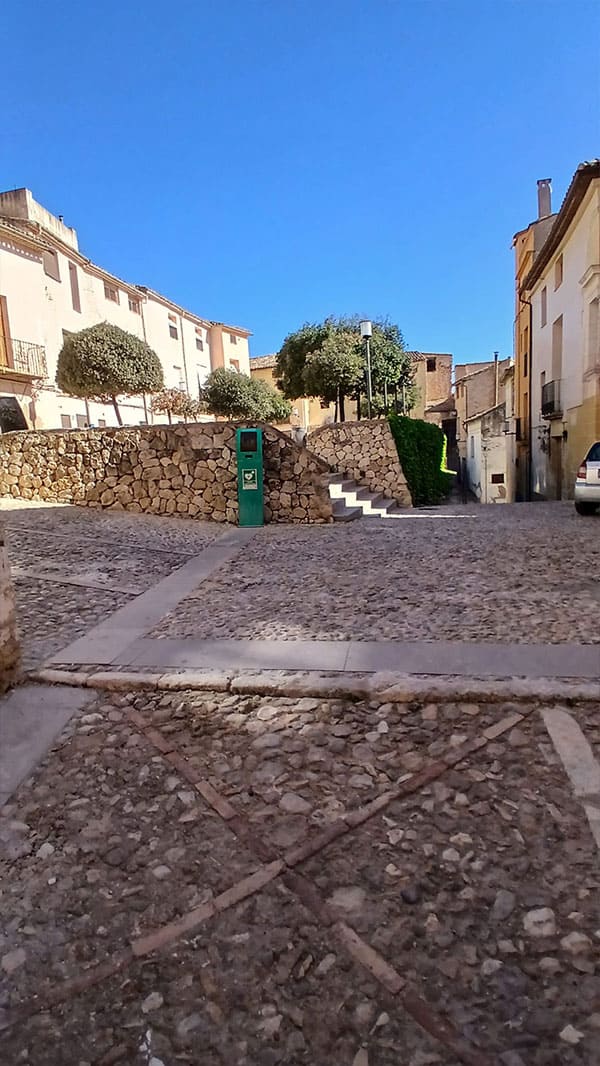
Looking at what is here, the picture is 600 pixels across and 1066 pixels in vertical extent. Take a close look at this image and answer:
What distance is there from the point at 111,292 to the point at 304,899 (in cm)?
2875

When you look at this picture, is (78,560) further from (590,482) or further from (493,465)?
(493,465)

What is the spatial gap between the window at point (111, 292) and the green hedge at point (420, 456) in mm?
16701

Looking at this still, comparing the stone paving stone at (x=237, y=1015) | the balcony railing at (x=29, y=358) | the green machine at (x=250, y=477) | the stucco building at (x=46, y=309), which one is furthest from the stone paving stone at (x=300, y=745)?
the balcony railing at (x=29, y=358)

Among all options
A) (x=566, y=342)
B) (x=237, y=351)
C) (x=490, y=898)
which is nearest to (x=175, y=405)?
(x=237, y=351)

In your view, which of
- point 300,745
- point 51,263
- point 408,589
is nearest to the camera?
point 300,745

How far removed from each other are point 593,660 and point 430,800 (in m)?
1.62

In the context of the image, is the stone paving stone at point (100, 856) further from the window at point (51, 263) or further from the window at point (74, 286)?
the window at point (74, 286)

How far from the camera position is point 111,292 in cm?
2653

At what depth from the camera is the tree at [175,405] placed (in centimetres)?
2591

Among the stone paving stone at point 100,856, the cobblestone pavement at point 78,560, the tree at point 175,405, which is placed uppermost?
the tree at point 175,405

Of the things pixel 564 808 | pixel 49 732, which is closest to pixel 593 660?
pixel 564 808

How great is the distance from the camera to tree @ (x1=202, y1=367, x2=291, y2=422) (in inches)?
1027

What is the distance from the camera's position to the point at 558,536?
7863 mm

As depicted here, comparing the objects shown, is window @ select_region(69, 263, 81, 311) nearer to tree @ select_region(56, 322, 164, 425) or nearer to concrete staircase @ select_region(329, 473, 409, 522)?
tree @ select_region(56, 322, 164, 425)
